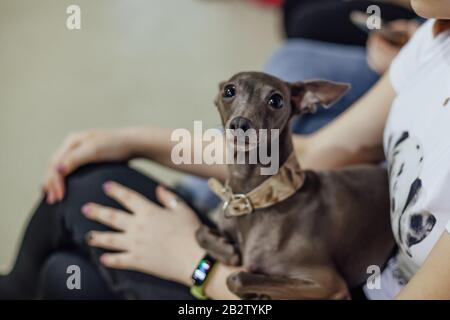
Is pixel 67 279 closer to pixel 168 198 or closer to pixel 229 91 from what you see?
pixel 168 198

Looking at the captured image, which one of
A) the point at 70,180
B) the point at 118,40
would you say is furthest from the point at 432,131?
the point at 118,40

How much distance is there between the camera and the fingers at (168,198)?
0.93 metres

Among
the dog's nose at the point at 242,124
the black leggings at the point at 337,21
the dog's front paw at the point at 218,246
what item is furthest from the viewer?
the black leggings at the point at 337,21

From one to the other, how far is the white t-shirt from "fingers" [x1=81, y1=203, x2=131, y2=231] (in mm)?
374

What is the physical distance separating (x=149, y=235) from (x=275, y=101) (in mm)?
387

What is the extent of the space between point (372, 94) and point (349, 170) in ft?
0.62

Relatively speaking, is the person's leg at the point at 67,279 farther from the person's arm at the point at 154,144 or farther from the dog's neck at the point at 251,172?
the dog's neck at the point at 251,172

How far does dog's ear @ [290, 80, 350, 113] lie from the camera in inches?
26.0

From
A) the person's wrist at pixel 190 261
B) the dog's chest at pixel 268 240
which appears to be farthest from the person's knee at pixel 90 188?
the dog's chest at pixel 268 240

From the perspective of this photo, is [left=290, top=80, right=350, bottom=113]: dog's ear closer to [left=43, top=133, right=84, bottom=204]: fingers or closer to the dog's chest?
the dog's chest

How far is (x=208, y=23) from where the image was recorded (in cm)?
223

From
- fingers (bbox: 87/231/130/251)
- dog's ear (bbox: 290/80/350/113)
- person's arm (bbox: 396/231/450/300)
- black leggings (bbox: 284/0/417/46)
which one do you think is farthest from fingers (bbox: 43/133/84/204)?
black leggings (bbox: 284/0/417/46)

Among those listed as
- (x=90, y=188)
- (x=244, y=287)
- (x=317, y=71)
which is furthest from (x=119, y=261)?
(x=317, y=71)

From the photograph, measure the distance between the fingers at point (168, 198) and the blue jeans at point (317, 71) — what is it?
12.8 inches
